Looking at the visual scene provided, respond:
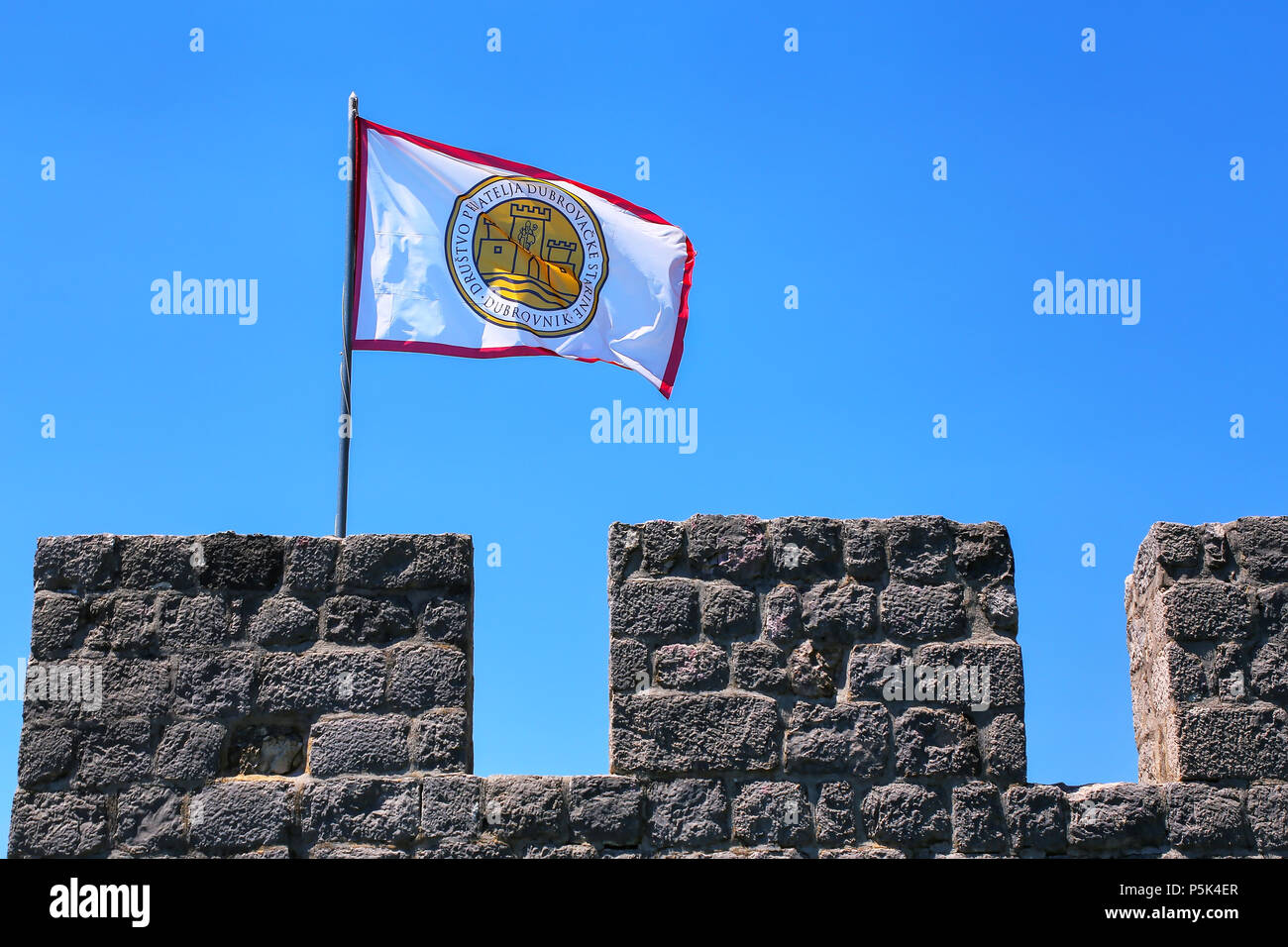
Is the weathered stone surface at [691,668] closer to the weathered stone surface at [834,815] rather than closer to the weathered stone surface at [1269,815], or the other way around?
the weathered stone surface at [834,815]

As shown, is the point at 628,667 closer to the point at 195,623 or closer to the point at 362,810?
the point at 362,810

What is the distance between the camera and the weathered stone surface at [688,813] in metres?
4.71

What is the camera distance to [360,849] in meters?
4.64

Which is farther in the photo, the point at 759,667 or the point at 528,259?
the point at 528,259

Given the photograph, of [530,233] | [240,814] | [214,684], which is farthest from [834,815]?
[530,233]

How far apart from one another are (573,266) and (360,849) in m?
3.59

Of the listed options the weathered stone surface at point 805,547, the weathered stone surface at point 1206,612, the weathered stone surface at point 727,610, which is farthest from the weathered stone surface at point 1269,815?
the weathered stone surface at point 727,610

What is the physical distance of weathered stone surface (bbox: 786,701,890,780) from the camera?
4797 mm

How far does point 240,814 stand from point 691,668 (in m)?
1.59

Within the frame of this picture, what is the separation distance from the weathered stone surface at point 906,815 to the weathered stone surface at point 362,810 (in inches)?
60.5

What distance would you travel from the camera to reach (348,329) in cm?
636
